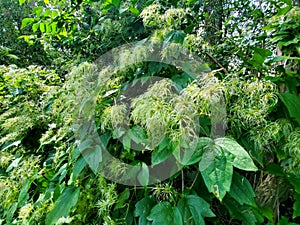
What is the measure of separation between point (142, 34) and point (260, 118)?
2.59ft

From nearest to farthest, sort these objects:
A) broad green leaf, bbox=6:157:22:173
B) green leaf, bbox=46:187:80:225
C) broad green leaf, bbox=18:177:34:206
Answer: green leaf, bbox=46:187:80:225 < broad green leaf, bbox=18:177:34:206 < broad green leaf, bbox=6:157:22:173

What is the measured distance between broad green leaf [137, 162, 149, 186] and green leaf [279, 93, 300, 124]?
382mm

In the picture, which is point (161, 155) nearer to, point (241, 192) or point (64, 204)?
point (241, 192)

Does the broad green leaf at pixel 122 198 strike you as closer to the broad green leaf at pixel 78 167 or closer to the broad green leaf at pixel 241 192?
the broad green leaf at pixel 78 167

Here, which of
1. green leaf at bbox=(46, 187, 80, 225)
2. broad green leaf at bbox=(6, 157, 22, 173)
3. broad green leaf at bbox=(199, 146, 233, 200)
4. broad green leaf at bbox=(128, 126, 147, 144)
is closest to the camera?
broad green leaf at bbox=(199, 146, 233, 200)

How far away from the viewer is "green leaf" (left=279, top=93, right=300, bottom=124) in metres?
0.68

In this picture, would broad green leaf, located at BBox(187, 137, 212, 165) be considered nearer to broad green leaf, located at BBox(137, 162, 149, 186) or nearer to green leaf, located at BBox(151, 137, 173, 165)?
green leaf, located at BBox(151, 137, 173, 165)

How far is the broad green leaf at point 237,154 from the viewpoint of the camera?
1.79 feet

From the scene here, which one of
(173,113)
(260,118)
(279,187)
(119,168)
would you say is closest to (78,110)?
(119,168)

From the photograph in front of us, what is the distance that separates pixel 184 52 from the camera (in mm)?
855

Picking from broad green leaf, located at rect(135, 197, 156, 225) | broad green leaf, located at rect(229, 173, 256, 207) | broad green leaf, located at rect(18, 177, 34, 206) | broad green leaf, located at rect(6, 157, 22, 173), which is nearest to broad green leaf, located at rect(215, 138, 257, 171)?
broad green leaf, located at rect(229, 173, 256, 207)

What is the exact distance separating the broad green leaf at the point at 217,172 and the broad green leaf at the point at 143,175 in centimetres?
18

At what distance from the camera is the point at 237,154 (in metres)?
0.57

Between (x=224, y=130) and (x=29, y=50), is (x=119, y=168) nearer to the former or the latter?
(x=224, y=130)
